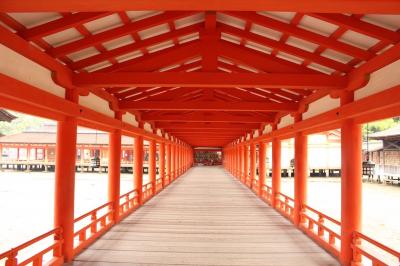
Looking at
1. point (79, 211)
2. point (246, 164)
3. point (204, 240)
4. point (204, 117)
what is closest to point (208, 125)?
point (204, 117)

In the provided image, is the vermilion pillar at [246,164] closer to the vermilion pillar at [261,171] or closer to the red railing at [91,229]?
the vermilion pillar at [261,171]

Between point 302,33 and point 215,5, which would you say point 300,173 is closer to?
point 302,33

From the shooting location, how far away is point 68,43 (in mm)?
5418

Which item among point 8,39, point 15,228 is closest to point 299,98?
point 8,39

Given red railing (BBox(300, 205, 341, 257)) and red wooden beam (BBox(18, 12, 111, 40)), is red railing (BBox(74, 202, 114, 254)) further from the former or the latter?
red railing (BBox(300, 205, 341, 257))

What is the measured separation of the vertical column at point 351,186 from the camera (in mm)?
6160

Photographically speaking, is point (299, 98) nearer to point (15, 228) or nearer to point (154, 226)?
point (154, 226)

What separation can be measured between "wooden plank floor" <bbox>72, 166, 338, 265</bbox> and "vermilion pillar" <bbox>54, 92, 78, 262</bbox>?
1.72 feet

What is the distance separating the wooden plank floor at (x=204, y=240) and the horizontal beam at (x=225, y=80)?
345 cm

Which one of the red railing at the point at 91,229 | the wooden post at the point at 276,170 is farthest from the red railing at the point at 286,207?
the red railing at the point at 91,229

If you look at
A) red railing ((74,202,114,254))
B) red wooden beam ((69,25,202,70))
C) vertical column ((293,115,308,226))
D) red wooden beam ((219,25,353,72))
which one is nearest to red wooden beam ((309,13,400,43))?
red wooden beam ((219,25,353,72))

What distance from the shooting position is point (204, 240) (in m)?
7.93

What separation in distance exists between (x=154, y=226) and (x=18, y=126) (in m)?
70.6

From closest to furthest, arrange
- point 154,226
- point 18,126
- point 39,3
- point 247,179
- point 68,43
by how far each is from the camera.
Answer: point 39,3, point 68,43, point 154,226, point 247,179, point 18,126
